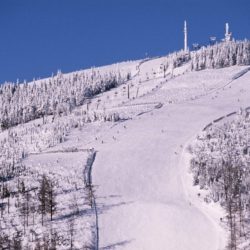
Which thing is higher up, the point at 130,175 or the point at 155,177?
the point at 130,175

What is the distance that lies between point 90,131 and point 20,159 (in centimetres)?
2033

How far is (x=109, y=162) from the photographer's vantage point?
10019 cm

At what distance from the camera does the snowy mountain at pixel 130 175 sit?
70.5 m

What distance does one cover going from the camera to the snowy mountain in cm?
7050

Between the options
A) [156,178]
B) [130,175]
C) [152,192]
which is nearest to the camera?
[152,192]

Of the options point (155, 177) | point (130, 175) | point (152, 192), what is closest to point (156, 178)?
point (155, 177)

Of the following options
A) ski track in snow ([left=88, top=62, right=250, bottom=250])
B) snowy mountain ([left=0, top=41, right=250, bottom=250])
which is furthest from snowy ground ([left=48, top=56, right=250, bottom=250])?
snowy mountain ([left=0, top=41, right=250, bottom=250])

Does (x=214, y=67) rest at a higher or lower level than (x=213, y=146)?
higher

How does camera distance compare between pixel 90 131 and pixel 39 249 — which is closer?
pixel 39 249

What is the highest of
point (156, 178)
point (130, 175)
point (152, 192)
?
point (130, 175)

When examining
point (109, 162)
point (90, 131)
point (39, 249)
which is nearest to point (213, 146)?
point (109, 162)

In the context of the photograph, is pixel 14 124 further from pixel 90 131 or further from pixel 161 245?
pixel 161 245

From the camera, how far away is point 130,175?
304 ft

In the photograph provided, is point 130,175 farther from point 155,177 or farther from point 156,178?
point 156,178
